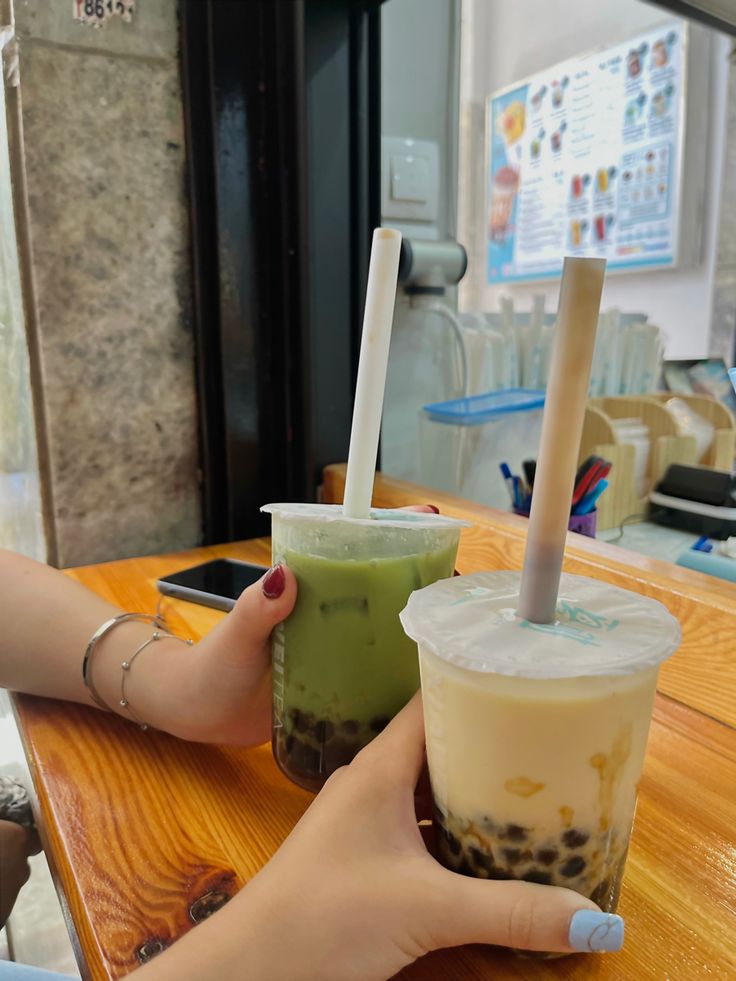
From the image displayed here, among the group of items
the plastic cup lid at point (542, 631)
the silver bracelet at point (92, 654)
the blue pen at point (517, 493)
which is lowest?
the silver bracelet at point (92, 654)

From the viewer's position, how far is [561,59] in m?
2.32

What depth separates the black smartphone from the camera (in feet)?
3.15

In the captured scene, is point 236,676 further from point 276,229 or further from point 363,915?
point 276,229

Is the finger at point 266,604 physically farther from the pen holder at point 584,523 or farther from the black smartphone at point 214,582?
the pen holder at point 584,523

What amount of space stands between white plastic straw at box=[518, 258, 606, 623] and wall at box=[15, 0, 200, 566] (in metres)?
1.00

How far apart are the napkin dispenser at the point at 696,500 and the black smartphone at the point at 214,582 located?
0.63 meters

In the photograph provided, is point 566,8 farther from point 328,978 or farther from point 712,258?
point 328,978

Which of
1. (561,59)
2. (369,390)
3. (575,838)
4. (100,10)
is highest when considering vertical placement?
(561,59)

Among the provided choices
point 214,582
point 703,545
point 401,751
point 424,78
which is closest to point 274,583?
point 401,751

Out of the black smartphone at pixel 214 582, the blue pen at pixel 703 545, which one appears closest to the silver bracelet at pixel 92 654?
the black smartphone at pixel 214 582

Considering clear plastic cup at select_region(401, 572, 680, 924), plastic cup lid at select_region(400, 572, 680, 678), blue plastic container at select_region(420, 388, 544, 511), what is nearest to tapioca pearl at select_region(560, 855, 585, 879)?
clear plastic cup at select_region(401, 572, 680, 924)

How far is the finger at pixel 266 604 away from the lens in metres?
0.50

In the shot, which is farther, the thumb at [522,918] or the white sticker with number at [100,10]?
the white sticker with number at [100,10]

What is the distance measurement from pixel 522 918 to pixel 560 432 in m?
0.24
